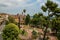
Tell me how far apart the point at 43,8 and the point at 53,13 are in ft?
5.44

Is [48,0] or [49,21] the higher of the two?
[48,0]

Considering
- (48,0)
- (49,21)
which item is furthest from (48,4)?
(49,21)

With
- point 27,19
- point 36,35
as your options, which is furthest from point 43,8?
point 27,19

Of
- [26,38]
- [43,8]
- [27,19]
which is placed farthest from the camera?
[27,19]

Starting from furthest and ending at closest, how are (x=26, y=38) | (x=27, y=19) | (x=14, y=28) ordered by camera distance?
(x=27, y=19)
(x=26, y=38)
(x=14, y=28)

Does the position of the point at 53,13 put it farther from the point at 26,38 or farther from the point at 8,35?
the point at 8,35

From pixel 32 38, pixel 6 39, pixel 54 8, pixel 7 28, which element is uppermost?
pixel 54 8

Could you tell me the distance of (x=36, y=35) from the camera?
110 feet

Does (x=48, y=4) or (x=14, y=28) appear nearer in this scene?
(x=14, y=28)

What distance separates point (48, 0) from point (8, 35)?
10.6 meters

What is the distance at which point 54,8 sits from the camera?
27484 mm

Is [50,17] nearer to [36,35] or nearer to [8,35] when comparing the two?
[36,35]

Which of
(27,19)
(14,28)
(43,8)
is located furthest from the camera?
(27,19)

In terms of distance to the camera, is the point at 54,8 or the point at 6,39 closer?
the point at 6,39
